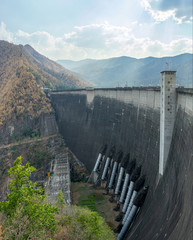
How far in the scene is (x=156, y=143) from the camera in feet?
76.8

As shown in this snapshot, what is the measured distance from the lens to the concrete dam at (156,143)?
1505 centimetres

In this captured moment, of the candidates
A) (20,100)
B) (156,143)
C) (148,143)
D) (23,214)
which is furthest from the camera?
(20,100)

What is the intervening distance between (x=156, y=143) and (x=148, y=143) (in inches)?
88.1

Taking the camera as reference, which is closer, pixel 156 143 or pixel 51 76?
pixel 156 143

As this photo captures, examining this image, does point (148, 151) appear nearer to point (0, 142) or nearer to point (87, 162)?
Result: point (87, 162)

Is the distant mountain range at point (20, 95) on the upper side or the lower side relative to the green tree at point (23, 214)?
upper

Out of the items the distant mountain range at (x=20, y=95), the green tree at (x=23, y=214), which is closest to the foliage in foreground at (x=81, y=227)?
the green tree at (x=23, y=214)

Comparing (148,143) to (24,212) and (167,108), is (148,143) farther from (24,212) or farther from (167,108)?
(24,212)

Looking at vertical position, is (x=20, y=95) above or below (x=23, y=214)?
above

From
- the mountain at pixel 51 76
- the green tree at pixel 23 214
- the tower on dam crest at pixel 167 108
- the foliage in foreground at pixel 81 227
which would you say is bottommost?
the foliage in foreground at pixel 81 227

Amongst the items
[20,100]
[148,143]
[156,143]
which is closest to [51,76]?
[20,100]

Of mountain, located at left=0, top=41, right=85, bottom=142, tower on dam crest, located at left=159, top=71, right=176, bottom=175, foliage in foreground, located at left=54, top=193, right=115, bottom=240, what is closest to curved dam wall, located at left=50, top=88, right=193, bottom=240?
tower on dam crest, located at left=159, top=71, right=176, bottom=175

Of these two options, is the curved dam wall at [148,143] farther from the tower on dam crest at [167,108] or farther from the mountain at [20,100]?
the mountain at [20,100]

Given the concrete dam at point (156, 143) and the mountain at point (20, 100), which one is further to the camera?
the mountain at point (20, 100)
